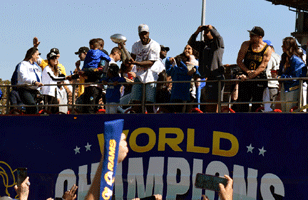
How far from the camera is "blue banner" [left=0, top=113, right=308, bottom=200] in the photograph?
346 inches

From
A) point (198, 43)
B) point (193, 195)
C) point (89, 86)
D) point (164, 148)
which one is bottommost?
point (193, 195)

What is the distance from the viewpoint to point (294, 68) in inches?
354

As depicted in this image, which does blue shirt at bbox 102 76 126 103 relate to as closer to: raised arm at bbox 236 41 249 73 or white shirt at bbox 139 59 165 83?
white shirt at bbox 139 59 165 83

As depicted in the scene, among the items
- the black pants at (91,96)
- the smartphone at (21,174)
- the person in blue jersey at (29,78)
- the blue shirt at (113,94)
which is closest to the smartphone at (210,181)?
the smartphone at (21,174)

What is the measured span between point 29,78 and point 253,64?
4.22 m

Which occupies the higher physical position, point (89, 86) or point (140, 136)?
point (89, 86)

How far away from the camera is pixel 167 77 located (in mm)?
10875


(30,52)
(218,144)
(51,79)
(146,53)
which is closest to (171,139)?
(218,144)

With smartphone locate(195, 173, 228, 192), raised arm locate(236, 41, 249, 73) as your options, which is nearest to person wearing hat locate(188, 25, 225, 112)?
raised arm locate(236, 41, 249, 73)

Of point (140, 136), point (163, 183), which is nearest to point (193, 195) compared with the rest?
point (163, 183)

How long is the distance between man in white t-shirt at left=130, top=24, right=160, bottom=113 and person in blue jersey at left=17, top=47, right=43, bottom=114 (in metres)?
1.99

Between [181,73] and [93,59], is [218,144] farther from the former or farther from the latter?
[93,59]

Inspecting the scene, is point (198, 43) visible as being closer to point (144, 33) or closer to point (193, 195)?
point (144, 33)

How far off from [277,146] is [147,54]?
2582 millimetres
